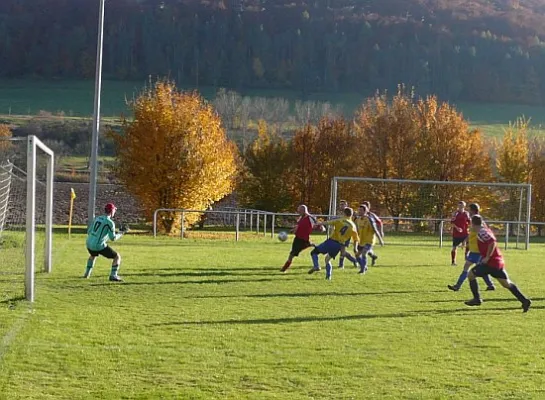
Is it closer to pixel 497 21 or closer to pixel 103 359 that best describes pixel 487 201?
pixel 103 359

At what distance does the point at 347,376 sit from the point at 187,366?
1725 mm

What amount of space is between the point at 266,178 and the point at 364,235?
40059mm

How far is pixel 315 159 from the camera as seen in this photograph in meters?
59.8

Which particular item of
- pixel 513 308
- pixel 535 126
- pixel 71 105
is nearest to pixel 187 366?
pixel 513 308

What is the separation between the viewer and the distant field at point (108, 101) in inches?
4045

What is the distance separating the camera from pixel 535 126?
95812mm

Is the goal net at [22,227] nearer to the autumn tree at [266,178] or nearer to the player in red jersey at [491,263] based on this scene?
the player in red jersey at [491,263]

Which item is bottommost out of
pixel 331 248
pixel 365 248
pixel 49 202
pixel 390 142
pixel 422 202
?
pixel 365 248

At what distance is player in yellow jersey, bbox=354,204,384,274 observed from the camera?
19.1 metres

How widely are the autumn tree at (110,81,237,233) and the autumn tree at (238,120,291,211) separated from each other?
62.0 feet

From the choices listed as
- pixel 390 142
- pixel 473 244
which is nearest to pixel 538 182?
pixel 390 142

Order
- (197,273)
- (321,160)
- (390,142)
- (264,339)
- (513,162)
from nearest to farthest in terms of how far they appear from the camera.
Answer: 1. (264,339)
2. (197,273)
3. (390,142)
4. (513,162)
5. (321,160)

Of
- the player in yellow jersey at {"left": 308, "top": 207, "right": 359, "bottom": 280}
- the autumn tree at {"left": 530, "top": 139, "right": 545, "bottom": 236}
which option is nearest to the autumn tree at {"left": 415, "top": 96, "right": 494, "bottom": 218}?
the autumn tree at {"left": 530, "top": 139, "right": 545, "bottom": 236}

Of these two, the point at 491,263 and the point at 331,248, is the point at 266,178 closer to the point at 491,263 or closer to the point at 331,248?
the point at 331,248
